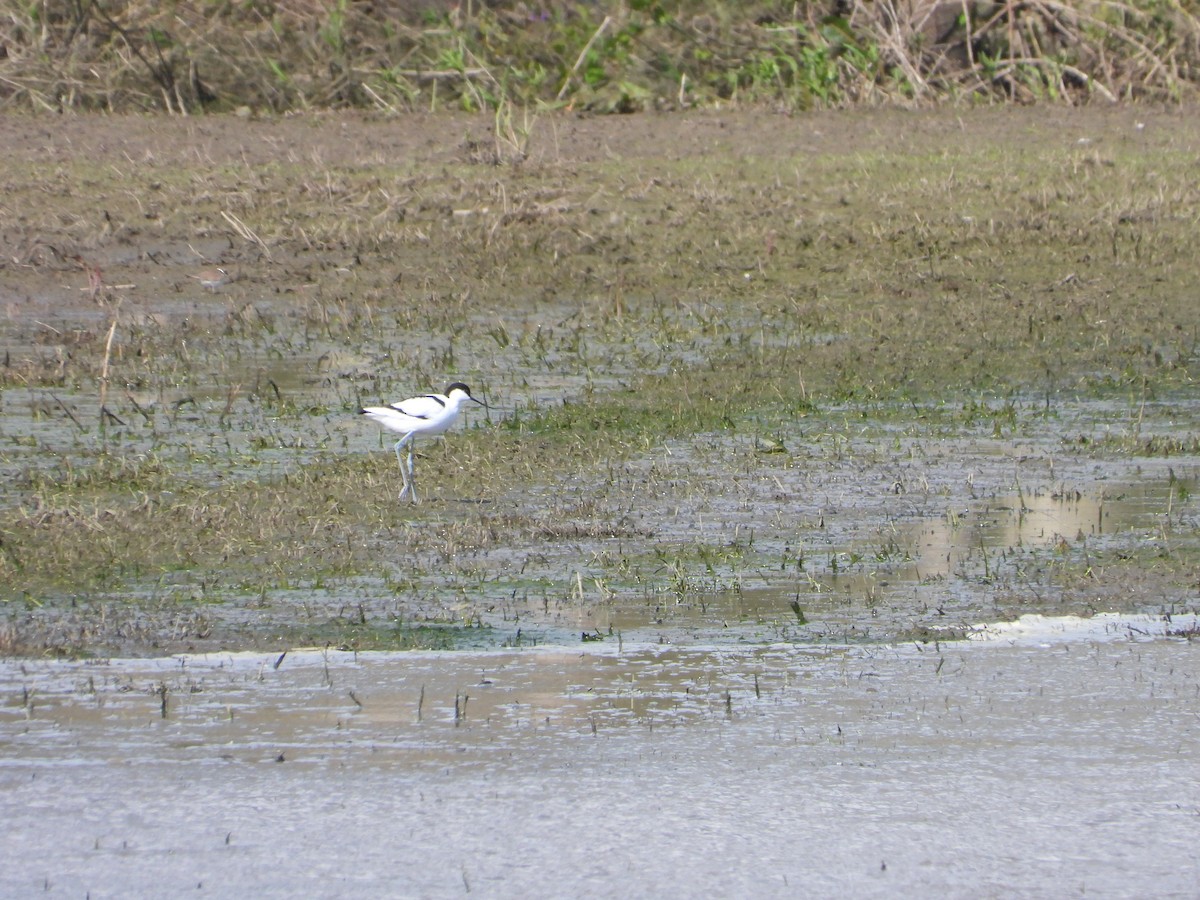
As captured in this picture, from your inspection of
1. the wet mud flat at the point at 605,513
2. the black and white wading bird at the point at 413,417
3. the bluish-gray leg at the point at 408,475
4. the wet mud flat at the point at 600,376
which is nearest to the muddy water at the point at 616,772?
the wet mud flat at the point at 605,513

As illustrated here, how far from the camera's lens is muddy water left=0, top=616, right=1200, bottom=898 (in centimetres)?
482

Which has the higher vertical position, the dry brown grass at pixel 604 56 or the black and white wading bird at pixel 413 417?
the dry brown grass at pixel 604 56

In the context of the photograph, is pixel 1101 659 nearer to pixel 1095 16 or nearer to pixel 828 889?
pixel 828 889

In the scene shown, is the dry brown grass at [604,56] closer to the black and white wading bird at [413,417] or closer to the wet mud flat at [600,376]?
the wet mud flat at [600,376]

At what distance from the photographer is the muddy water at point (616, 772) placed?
4.82 meters

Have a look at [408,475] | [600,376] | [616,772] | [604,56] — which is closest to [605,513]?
[408,475]

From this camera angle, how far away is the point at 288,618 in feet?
22.1

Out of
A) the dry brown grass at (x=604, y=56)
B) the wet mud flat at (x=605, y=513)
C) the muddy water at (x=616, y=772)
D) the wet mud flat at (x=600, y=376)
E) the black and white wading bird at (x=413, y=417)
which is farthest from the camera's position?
the dry brown grass at (x=604, y=56)

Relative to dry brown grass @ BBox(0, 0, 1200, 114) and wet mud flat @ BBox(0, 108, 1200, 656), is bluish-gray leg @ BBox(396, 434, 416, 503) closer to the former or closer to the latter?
wet mud flat @ BBox(0, 108, 1200, 656)

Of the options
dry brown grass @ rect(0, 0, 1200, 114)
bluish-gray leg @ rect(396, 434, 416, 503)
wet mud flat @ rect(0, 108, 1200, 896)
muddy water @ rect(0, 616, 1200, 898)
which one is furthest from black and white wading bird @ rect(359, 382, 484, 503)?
dry brown grass @ rect(0, 0, 1200, 114)

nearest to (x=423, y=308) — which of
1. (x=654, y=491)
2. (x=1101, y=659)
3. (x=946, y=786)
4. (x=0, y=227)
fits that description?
(x=0, y=227)

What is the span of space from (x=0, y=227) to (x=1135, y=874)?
10210 millimetres

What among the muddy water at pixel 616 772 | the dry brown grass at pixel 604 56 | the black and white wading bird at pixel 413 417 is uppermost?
the dry brown grass at pixel 604 56

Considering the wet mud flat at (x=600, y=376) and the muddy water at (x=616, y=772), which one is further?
the wet mud flat at (x=600, y=376)
